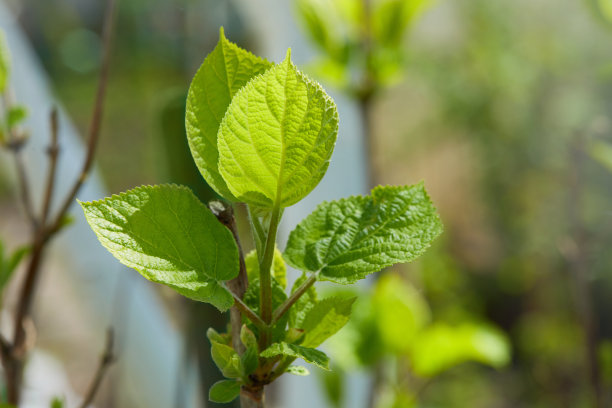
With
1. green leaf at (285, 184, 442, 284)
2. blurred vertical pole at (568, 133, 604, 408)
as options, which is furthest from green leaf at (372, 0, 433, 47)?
green leaf at (285, 184, 442, 284)

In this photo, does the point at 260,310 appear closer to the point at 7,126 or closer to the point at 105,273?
the point at 7,126

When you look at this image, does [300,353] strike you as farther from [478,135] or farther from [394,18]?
[478,135]

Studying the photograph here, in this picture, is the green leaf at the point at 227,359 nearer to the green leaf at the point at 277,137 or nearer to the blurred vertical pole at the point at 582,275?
the green leaf at the point at 277,137

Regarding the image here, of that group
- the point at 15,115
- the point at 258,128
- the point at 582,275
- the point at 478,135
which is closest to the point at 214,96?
the point at 258,128

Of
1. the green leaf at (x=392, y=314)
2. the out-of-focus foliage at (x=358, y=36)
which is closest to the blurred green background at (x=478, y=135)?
the out-of-focus foliage at (x=358, y=36)

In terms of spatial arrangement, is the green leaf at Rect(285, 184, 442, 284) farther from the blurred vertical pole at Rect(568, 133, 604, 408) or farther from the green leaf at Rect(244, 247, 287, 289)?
the blurred vertical pole at Rect(568, 133, 604, 408)
